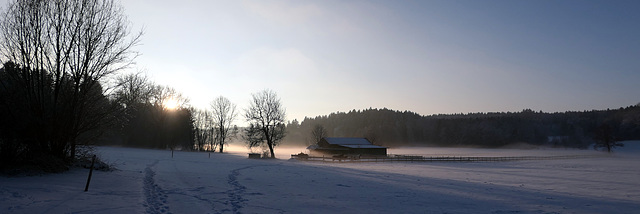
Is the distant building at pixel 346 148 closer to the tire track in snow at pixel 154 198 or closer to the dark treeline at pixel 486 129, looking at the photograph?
the dark treeline at pixel 486 129

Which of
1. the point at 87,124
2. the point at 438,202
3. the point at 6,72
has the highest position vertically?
the point at 6,72

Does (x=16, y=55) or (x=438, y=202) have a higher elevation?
(x=16, y=55)

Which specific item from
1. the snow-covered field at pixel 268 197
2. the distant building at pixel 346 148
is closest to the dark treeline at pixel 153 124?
the distant building at pixel 346 148

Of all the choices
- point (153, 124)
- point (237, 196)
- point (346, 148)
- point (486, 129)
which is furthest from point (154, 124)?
point (486, 129)

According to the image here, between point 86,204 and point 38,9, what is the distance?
37.1 feet

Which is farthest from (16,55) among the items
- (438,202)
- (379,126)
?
(379,126)

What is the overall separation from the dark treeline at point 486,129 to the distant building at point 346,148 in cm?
3857

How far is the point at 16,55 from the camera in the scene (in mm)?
16875

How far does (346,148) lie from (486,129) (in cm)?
7973

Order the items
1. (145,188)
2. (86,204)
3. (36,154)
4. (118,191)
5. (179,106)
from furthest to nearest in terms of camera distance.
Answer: (179,106) < (36,154) < (145,188) < (118,191) < (86,204)

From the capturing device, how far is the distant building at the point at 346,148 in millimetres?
66062

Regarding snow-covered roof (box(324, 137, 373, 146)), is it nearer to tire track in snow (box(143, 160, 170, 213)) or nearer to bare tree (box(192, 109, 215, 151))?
bare tree (box(192, 109, 215, 151))

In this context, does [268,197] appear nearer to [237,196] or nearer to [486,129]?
[237,196]

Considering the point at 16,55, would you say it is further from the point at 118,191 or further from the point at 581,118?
the point at 581,118
